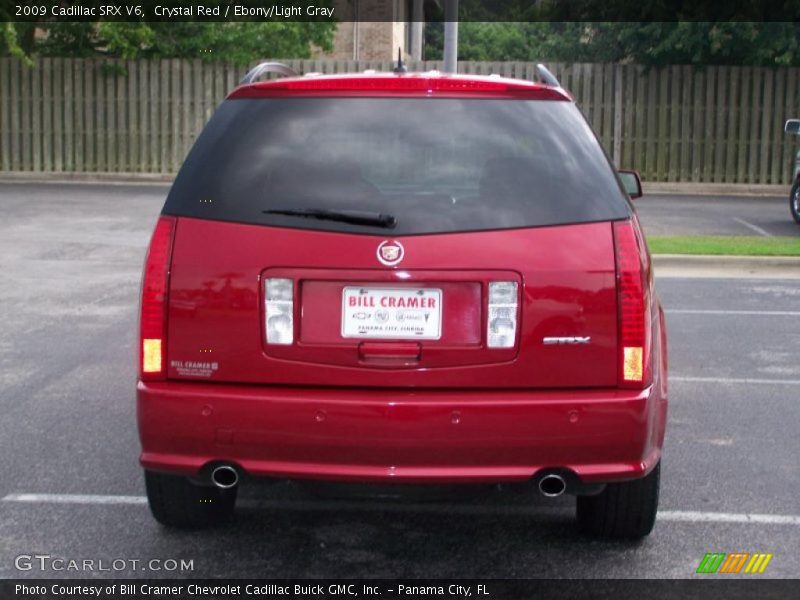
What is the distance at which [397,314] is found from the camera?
13.7 feet

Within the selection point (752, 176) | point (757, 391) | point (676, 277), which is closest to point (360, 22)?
point (752, 176)

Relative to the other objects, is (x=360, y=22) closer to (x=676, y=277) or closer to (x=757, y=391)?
(x=676, y=277)

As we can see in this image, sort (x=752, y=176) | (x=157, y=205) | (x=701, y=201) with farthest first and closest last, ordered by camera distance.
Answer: (x=752, y=176), (x=701, y=201), (x=157, y=205)

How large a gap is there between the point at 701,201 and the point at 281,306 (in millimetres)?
19454

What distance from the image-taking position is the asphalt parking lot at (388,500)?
4.79m

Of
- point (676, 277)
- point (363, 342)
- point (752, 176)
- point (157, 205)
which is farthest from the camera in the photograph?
point (752, 176)

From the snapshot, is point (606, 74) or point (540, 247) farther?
point (606, 74)

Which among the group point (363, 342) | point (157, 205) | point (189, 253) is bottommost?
point (157, 205)

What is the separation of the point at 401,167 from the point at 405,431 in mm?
925

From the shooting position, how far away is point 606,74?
24438 millimetres

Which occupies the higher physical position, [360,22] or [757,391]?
[360,22]

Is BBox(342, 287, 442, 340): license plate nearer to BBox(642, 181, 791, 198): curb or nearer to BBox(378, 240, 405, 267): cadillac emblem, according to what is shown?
BBox(378, 240, 405, 267): cadillac emblem

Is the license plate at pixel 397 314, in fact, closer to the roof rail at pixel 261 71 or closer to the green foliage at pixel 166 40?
the roof rail at pixel 261 71

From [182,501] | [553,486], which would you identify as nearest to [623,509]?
[553,486]
